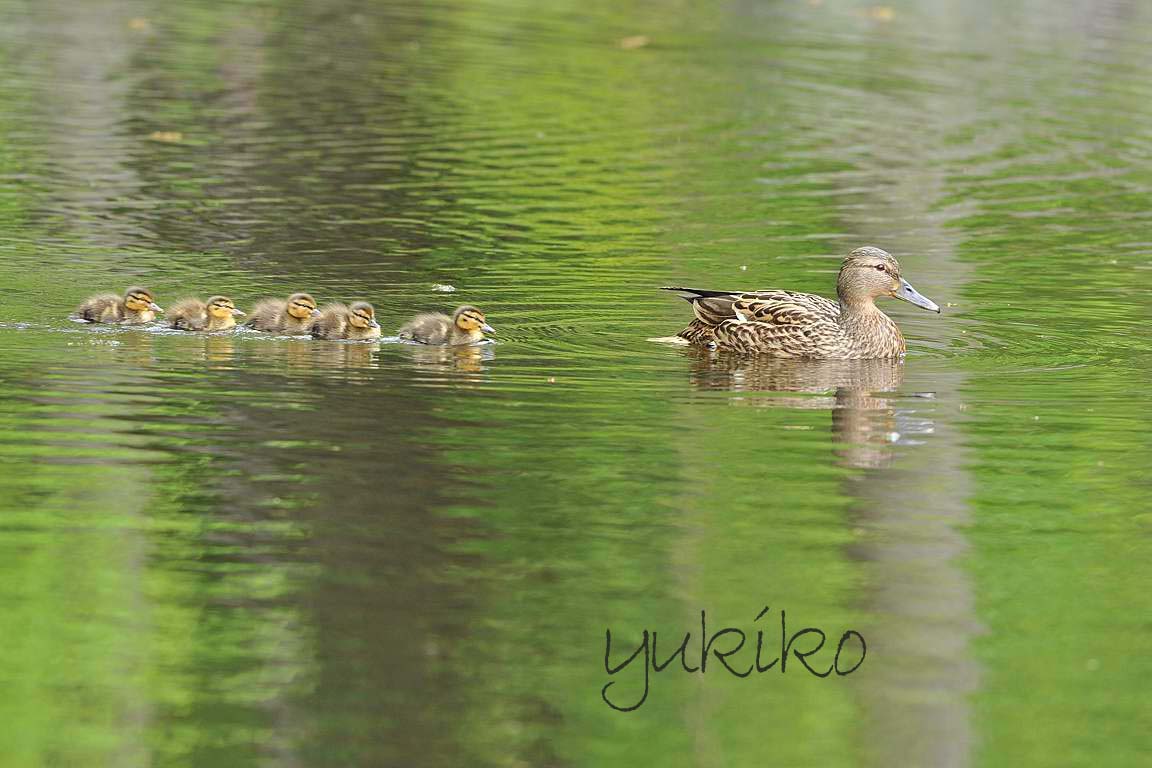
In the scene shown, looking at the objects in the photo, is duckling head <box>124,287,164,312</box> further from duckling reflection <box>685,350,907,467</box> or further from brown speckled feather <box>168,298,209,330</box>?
duckling reflection <box>685,350,907,467</box>

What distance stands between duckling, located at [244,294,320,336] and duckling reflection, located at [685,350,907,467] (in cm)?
215

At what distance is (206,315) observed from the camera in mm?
12852

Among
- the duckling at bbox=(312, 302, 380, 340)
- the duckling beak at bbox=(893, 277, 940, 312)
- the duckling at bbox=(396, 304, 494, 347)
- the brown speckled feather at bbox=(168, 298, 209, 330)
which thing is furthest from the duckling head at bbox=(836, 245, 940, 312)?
the brown speckled feather at bbox=(168, 298, 209, 330)

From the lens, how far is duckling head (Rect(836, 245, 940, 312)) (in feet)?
42.5

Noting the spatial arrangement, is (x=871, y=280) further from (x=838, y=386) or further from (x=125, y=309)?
(x=125, y=309)

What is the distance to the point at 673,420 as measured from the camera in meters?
10.7

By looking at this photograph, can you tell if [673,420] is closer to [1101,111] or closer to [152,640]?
[152,640]

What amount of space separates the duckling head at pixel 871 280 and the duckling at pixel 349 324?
2668 millimetres

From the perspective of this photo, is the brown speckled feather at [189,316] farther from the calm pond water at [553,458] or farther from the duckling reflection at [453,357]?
the duckling reflection at [453,357]

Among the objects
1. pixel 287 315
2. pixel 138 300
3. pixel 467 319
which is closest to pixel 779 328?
pixel 467 319

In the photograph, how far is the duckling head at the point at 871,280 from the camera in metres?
13.0

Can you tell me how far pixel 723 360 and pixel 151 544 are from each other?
16.7 ft

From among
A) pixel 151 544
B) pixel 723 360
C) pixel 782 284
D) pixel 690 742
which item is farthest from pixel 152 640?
pixel 782 284

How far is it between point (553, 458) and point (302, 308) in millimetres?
3524
